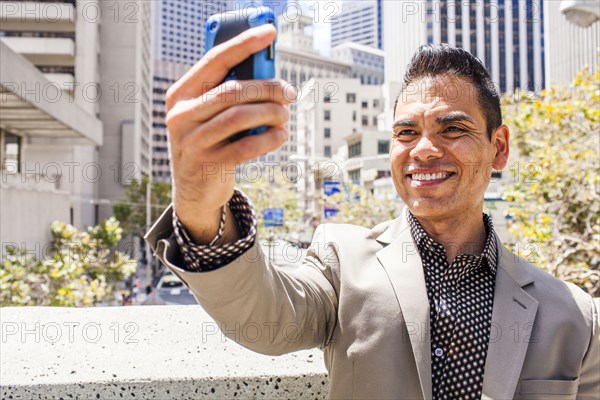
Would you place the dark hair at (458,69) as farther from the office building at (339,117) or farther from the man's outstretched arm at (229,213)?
the office building at (339,117)

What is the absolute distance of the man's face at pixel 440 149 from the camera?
187 centimetres

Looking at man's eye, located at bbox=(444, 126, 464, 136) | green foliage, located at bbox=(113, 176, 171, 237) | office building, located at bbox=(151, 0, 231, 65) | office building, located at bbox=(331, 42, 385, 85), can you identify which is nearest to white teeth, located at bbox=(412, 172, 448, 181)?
man's eye, located at bbox=(444, 126, 464, 136)

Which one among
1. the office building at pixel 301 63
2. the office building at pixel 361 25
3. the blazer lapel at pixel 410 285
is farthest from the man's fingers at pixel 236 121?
the office building at pixel 361 25

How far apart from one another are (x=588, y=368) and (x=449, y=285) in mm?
508

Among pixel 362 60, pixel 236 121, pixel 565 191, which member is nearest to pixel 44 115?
pixel 565 191

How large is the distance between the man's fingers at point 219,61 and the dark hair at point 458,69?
1.08 meters

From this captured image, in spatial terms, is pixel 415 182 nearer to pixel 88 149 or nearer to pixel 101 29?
pixel 88 149

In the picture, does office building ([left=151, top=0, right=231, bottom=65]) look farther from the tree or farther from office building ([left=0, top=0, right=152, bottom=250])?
the tree

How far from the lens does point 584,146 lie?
259 inches

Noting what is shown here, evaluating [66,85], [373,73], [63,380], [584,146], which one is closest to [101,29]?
[66,85]

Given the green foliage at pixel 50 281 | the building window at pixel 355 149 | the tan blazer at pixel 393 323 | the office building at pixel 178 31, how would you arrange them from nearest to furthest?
the tan blazer at pixel 393 323 → the green foliage at pixel 50 281 → the building window at pixel 355 149 → the office building at pixel 178 31

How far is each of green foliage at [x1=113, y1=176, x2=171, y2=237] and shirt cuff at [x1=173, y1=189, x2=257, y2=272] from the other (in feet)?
118

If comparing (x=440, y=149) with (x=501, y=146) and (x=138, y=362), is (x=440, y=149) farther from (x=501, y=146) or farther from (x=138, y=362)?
(x=138, y=362)

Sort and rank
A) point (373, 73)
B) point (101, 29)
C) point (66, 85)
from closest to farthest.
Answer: point (66, 85)
point (101, 29)
point (373, 73)
